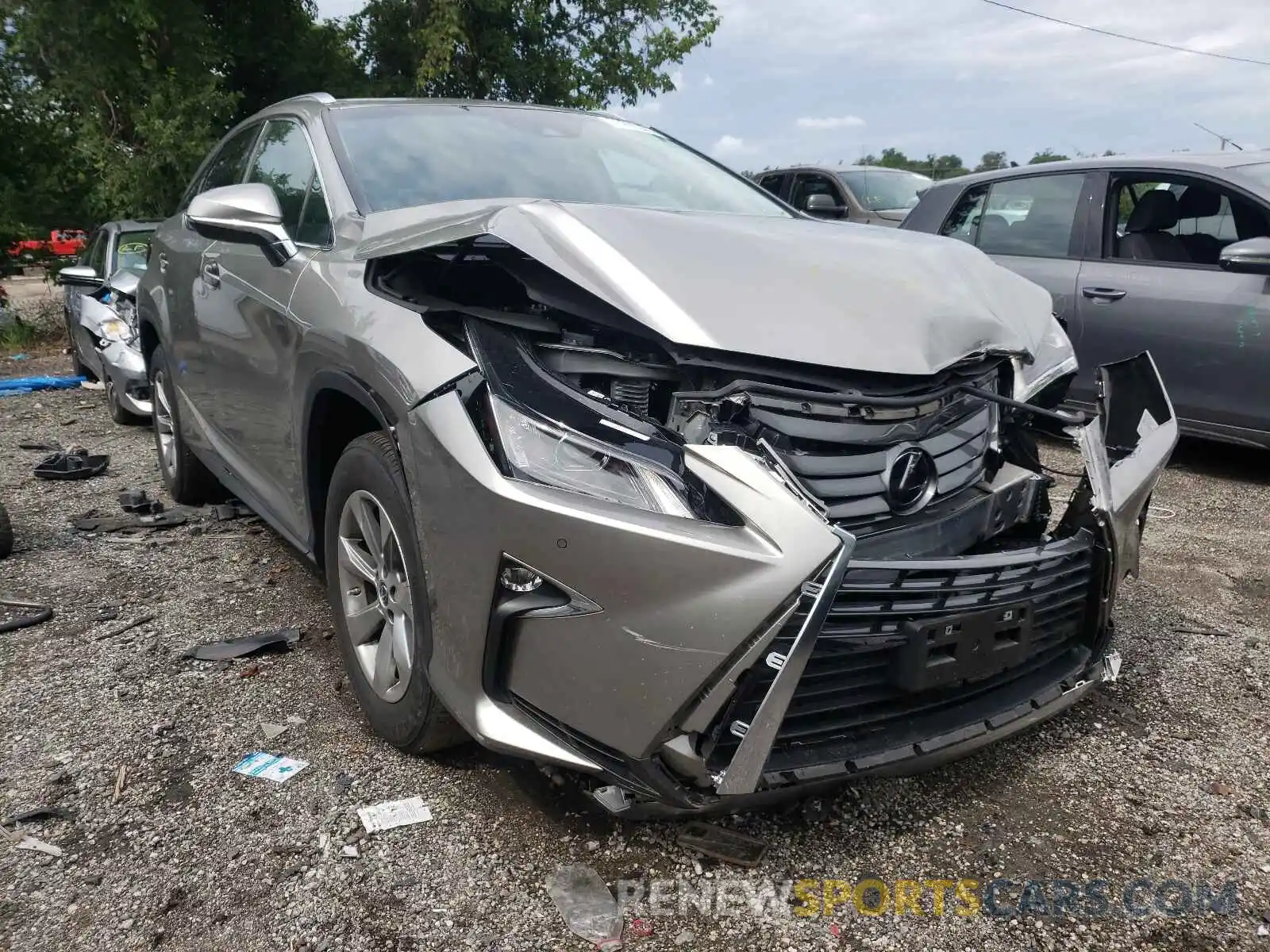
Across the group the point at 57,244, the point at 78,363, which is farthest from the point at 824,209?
the point at 57,244

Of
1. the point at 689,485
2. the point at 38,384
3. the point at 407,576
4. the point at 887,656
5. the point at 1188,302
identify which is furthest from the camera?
the point at 38,384

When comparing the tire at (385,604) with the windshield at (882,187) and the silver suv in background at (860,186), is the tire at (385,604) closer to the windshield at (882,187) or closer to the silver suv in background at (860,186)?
the silver suv in background at (860,186)

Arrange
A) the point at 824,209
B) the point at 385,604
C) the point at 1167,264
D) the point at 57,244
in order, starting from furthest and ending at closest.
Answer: the point at 57,244
the point at 1167,264
the point at 824,209
the point at 385,604

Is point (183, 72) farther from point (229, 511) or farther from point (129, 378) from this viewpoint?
point (229, 511)

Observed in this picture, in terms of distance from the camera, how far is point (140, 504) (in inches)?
186

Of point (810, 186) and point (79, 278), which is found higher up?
point (810, 186)

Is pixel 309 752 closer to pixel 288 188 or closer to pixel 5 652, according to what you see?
pixel 5 652

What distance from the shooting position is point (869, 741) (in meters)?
1.92

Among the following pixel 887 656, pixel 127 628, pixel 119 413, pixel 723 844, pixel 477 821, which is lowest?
pixel 119 413

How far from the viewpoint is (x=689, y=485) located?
1.76 meters

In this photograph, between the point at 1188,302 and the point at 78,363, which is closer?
the point at 1188,302

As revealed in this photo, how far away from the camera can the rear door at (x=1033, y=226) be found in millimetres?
5297

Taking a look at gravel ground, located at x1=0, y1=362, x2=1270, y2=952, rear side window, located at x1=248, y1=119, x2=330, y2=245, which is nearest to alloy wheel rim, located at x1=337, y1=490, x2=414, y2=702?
gravel ground, located at x1=0, y1=362, x2=1270, y2=952

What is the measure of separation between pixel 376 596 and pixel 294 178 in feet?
4.96
